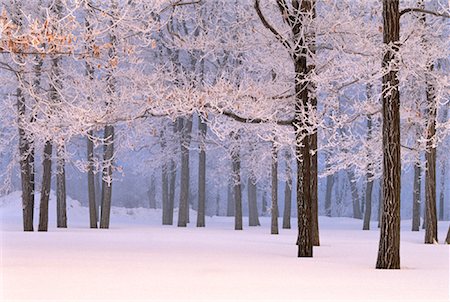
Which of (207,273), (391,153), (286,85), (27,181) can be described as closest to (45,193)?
(27,181)

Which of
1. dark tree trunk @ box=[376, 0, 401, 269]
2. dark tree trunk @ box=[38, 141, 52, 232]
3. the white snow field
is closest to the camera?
the white snow field

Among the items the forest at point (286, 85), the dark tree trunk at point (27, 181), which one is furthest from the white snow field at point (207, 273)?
the dark tree trunk at point (27, 181)

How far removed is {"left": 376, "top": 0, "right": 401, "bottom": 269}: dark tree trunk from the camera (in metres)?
12.3

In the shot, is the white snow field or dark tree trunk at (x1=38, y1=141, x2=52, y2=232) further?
dark tree trunk at (x1=38, y1=141, x2=52, y2=232)

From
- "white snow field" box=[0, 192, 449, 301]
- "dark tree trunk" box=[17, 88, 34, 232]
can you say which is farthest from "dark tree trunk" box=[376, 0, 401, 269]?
"dark tree trunk" box=[17, 88, 34, 232]

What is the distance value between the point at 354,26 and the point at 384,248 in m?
5.21

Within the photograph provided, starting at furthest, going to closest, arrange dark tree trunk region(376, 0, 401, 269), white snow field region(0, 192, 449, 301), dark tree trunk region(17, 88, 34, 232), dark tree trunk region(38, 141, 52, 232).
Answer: dark tree trunk region(38, 141, 52, 232) → dark tree trunk region(17, 88, 34, 232) → dark tree trunk region(376, 0, 401, 269) → white snow field region(0, 192, 449, 301)

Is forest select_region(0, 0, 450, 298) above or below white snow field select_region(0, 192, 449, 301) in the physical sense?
above

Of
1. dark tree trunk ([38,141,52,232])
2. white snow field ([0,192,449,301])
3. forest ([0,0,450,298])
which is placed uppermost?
forest ([0,0,450,298])

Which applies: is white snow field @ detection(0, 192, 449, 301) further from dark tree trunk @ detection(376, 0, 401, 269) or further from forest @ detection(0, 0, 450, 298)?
forest @ detection(0, 0, 450, 298)

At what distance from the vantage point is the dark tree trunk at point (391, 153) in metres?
12.3

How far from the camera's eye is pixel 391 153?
12.3m

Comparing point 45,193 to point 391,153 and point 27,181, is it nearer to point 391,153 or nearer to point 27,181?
point 27,181

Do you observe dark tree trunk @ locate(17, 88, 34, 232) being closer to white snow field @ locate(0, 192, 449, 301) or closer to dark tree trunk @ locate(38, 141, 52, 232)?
dark tree trunk @ locate(38, 141, 52, 232)
